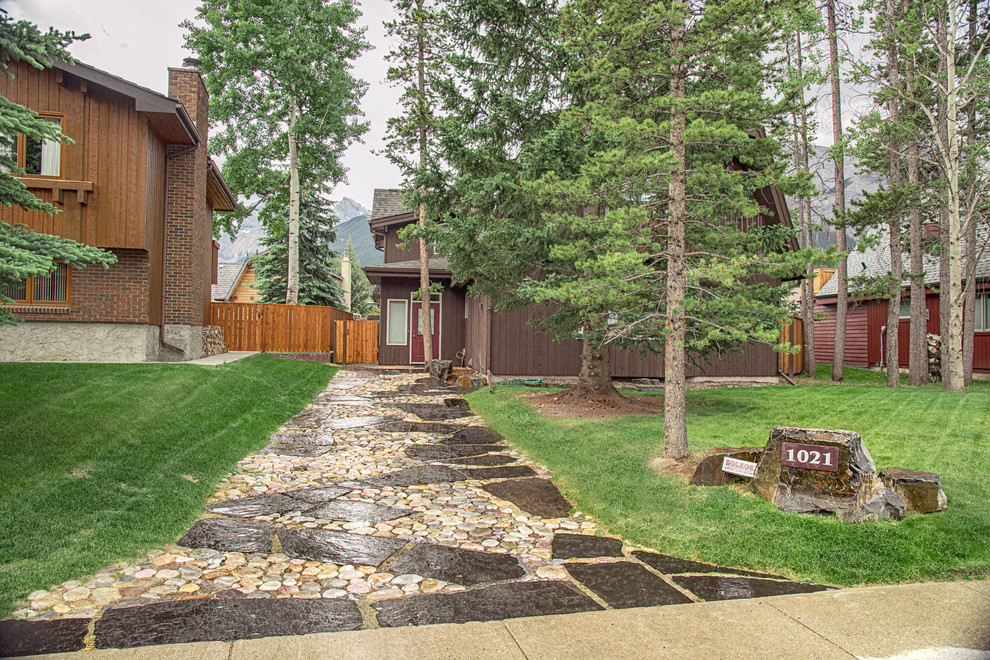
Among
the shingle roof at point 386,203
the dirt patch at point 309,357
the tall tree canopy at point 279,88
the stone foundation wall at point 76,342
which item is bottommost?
the dirt patch at point 309,357

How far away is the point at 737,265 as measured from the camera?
5672 millimetres

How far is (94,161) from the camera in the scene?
1137 centimetres

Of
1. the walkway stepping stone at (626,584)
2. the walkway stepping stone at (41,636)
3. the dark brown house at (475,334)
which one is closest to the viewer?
the walkway stepping stone at (41,636)

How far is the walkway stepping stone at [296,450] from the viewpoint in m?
7.23

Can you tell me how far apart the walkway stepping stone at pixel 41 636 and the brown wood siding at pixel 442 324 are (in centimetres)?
1691

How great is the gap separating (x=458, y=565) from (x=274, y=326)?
53.3 feet

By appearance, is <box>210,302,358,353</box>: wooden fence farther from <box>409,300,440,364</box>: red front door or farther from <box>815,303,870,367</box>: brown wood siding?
<box>815,303,870,367</box>: brown wood siding

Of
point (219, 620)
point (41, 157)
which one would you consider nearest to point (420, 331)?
point (41, 157)

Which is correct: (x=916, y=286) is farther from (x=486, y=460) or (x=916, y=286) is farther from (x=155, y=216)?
(x=155, y=216)

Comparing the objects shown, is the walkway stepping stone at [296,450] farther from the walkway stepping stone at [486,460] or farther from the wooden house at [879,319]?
the wooden house at [879,319]

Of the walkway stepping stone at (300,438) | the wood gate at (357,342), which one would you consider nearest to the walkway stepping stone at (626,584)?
the walkway stepping stone at (300,438)

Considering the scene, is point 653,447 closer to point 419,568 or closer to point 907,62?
point 419,568

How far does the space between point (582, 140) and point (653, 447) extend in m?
5.52

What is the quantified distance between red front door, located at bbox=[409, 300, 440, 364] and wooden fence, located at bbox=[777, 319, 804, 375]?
10744 millimetres
